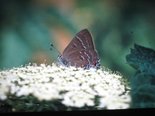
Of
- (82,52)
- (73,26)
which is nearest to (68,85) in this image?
(82,52)

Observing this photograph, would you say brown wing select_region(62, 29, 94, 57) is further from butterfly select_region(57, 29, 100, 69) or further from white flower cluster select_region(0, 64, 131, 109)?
white flower cluster select_region(0, 64, 131, 109)

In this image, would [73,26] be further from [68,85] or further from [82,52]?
[68,85]

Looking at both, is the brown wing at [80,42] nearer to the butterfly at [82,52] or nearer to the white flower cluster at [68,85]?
the butterfly at [82,52]

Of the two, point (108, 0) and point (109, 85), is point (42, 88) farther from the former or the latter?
point (108, 0)

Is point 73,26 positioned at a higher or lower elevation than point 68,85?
higher

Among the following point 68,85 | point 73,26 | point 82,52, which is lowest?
point 68,85
